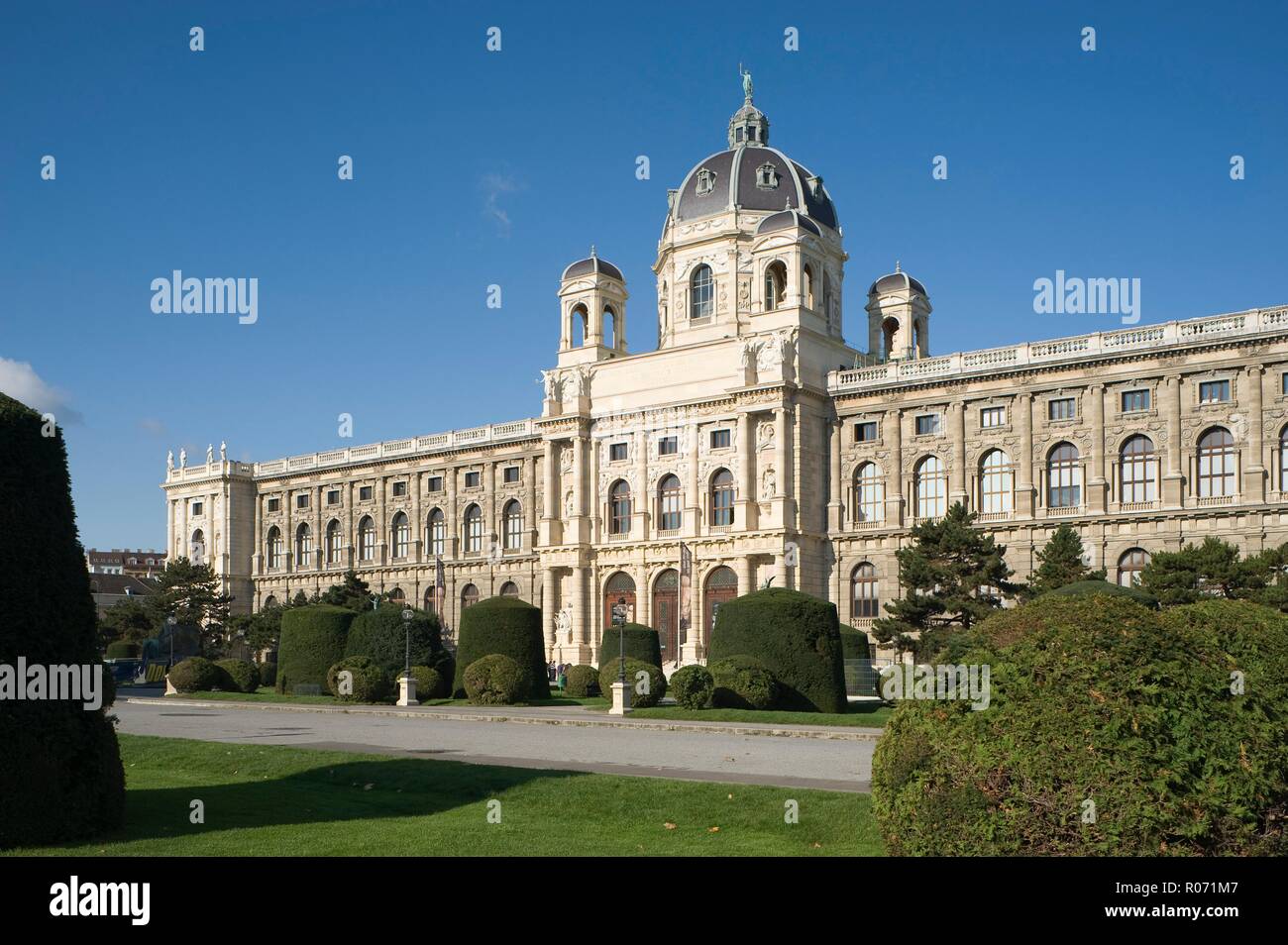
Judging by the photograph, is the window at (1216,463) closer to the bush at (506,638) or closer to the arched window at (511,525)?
the bush at (506,638)

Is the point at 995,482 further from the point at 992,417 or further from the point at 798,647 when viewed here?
the point at 798,647

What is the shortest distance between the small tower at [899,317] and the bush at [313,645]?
40.3 m

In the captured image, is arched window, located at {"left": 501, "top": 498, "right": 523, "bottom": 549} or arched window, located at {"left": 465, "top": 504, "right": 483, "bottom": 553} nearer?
arched window, located at {"left": 501, "top": 498, "right": 523, "bottom": 549}

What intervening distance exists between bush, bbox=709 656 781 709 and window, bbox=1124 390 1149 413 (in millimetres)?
30446

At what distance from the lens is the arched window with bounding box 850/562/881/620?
64.4m

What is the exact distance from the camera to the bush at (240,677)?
5047 cm

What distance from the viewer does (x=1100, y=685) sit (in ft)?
33.3

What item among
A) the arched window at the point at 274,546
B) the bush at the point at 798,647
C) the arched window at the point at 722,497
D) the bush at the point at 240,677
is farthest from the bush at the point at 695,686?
the arched window at the point at 274,546

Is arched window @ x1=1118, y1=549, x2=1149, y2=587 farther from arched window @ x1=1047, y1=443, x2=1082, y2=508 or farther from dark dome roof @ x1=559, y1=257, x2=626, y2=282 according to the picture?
dark dome roof @ x1=559, y1=257, x2=626, y2=282

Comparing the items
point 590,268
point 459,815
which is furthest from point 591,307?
point 459,815

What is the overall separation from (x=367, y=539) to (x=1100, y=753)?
84.4 meters

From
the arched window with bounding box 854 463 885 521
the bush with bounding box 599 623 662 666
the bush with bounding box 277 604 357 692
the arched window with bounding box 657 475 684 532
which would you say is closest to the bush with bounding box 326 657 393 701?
the bush with bounding box 277 604 357 692
